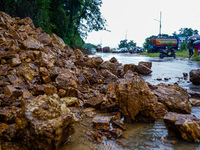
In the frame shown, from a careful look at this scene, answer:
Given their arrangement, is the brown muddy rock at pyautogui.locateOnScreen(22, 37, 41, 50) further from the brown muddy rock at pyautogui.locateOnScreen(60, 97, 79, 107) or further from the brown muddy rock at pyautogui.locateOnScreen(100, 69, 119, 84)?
the brown muddy rock at pyautogui.locateOnScreen(100, 69, 119, 84)

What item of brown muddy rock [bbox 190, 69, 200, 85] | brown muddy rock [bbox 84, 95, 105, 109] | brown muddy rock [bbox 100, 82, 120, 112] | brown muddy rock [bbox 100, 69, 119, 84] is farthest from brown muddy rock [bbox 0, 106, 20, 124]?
brown muddy rock [bbox 190, 69, 200, 85]

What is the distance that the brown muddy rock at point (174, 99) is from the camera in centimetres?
359

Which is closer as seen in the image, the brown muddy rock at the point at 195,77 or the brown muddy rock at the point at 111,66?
the brown muddy rock at the point at 195,77

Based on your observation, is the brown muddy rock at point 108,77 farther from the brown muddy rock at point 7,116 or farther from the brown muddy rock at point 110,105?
the brown muddy rock at point 7,116

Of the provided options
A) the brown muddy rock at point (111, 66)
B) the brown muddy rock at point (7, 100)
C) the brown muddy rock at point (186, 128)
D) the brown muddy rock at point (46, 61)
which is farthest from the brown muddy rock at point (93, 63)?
the brown muddy rock at point (186, 128)

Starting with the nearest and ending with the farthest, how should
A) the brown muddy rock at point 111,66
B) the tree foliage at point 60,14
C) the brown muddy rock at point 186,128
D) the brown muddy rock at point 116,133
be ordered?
1. the brown muddy rock at point 186,128
2. the brown muddy rock at point 116,133
3. the brown muddy rock at point 111,66
4. the tree foliage at point 60,14

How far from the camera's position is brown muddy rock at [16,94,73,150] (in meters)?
2.02

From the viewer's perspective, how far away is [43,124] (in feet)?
6.68

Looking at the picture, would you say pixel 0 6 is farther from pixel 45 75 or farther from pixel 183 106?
pixel 183 106

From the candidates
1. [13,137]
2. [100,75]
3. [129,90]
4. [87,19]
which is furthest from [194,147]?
[87,19]

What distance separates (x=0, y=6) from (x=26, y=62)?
463 cm

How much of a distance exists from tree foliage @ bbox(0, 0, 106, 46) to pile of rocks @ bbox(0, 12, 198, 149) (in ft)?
10.9

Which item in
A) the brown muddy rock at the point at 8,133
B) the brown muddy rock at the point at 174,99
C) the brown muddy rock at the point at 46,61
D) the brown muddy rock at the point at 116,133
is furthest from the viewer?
the brown muddy rock at the point at 46,61

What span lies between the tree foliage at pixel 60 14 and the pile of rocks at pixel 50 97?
3325mm
